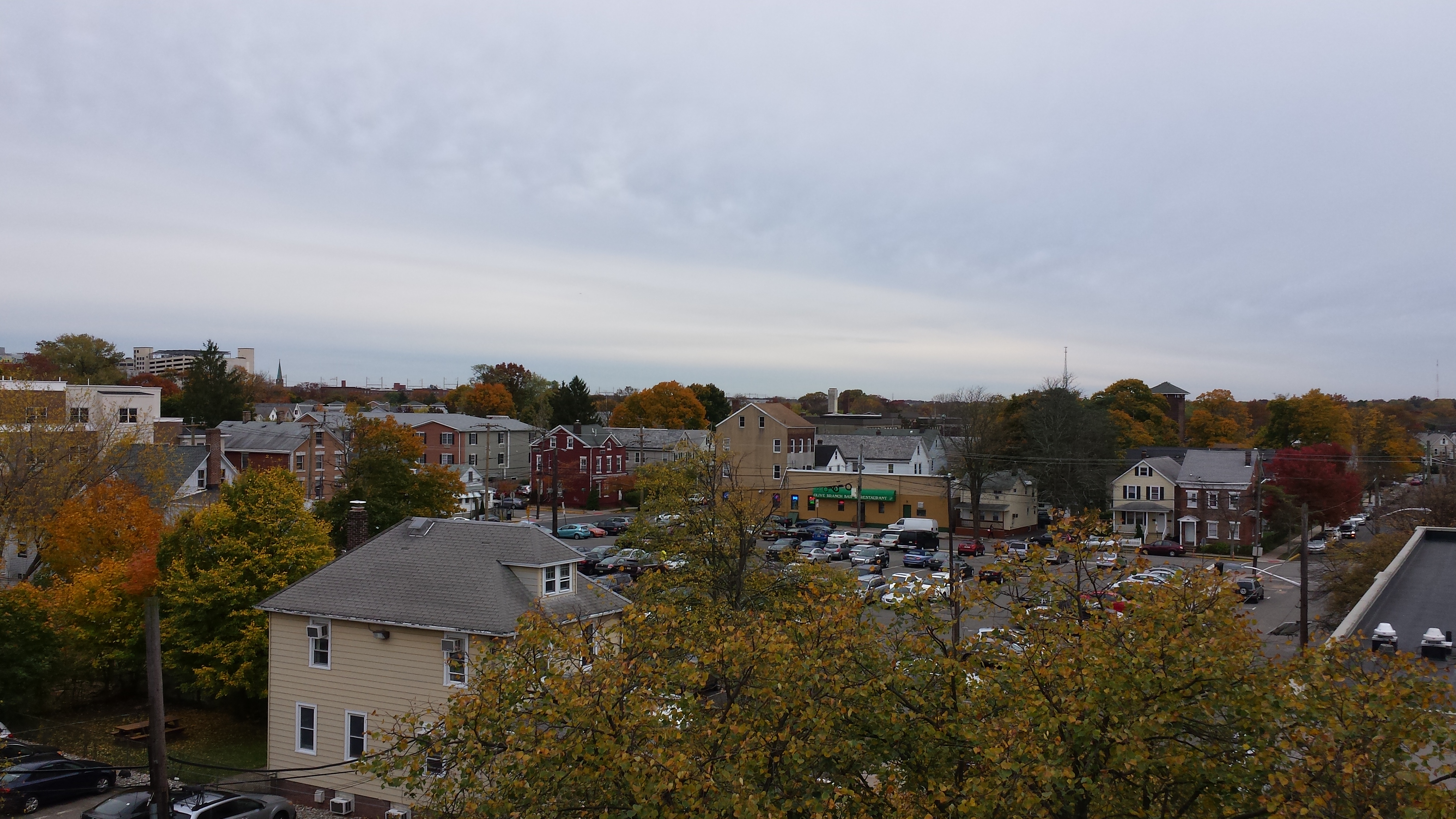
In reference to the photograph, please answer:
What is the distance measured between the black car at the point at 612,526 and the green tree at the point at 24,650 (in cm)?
3654

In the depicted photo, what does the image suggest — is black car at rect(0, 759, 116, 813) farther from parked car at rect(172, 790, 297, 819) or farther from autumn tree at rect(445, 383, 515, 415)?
autumn tree at rect(445, 383, 515, 415)

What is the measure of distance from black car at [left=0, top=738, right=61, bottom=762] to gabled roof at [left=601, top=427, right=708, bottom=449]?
6199cm

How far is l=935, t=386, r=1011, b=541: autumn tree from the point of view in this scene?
6512 centimetres

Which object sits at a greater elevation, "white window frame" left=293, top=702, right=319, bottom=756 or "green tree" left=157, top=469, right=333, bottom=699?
"green tree" left=157, top=469, right=333, bottom=699

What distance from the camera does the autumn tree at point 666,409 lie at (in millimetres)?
108688

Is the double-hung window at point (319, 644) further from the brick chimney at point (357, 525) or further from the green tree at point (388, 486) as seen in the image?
the green tree at point (388, 486)

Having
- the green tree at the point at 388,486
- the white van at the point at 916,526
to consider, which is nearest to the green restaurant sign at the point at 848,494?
the white van at the point at 916,526

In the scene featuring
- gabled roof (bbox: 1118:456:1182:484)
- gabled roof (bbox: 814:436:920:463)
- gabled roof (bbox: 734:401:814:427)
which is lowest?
gabled roof (bbox: 1118:456:1182:484)

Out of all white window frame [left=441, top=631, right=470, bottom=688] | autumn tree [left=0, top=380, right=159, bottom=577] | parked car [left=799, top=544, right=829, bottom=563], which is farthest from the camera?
parked car [left=799, top=544, right=829, bottom=563]

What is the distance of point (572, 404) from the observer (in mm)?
101000

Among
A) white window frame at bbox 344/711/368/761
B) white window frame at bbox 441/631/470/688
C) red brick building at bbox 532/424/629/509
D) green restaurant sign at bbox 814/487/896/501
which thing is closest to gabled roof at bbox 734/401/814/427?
green restaurant sign at bbox 814/487/896/501

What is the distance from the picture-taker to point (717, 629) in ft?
33.1

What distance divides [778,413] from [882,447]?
964cm

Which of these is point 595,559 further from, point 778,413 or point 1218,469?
point 1218,469
